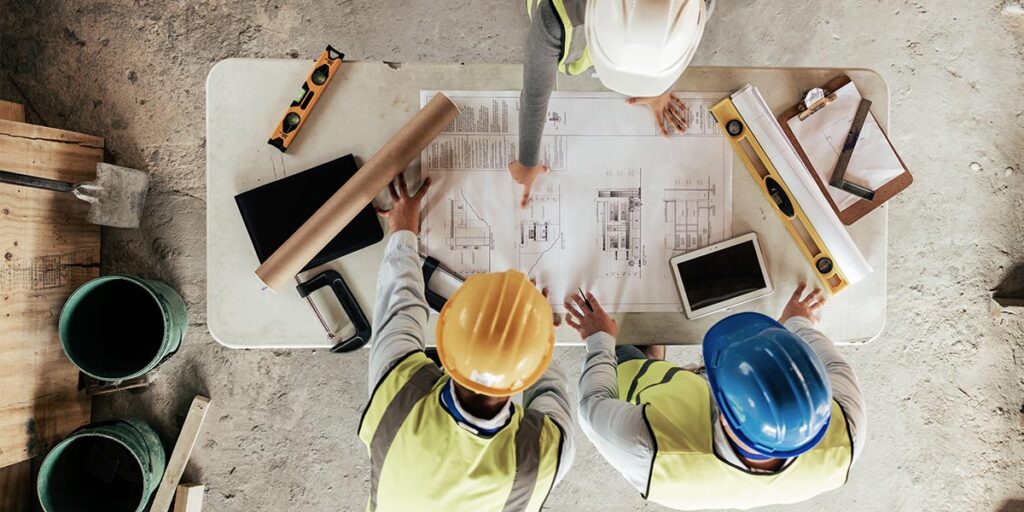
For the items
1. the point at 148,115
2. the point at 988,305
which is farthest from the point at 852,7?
the point at 148,115

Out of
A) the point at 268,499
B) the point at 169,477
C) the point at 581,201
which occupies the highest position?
the point at 581,201

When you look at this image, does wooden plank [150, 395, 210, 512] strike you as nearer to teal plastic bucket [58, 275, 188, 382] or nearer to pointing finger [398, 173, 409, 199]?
teal plastic bucket [58, 275, 188, 382]

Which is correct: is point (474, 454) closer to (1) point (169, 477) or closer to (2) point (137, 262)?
(1) point (169, 477)

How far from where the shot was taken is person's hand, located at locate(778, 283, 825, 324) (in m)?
1.48

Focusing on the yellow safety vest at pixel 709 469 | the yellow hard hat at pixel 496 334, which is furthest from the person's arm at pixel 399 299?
the yellow safety vest at pixel 709 469

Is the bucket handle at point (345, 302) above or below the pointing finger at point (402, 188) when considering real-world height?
below

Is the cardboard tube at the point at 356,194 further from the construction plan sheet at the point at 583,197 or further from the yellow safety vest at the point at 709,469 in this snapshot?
the yellow safety vest at the point at 709,469

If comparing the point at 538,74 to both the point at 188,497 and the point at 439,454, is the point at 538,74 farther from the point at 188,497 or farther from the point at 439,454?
the point at 188,497

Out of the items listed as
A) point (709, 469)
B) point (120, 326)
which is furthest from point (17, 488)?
point (709, 469)

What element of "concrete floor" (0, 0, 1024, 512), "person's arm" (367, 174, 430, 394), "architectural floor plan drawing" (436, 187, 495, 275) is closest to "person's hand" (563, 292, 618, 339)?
"architectural floor plan drawing" (436, 187, 495, 275)

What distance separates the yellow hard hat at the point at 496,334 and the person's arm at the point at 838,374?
705 mm

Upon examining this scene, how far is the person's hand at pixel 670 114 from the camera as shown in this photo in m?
1.48

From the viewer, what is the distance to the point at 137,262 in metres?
2.23

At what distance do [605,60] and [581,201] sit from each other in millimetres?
466
